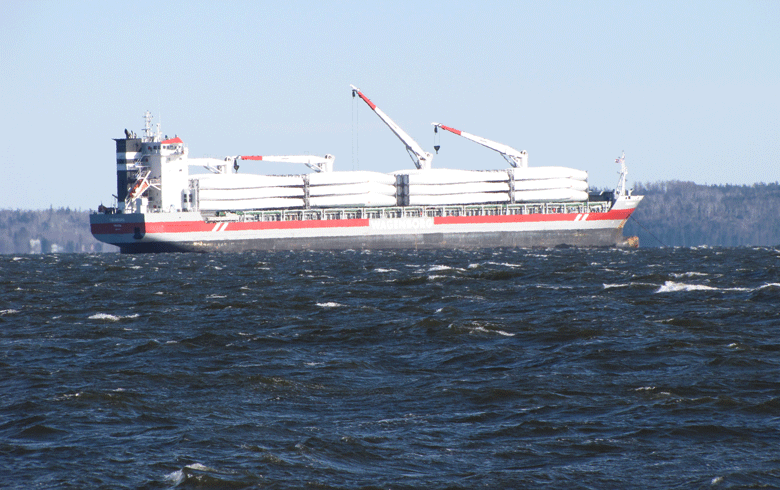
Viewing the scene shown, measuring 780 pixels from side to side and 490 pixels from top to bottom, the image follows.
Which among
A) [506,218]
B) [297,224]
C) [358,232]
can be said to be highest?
[506,218]

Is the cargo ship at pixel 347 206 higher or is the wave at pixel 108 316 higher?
the cargo ship at pixel 347 206

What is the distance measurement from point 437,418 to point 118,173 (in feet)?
320

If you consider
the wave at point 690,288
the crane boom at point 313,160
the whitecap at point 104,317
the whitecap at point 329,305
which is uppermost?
the crane boom at point 313,160

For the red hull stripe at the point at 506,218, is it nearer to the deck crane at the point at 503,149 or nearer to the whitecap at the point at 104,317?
the deck crane at the point at 503,149

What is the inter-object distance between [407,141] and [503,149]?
45.4ft

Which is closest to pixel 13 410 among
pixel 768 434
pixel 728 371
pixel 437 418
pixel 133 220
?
pixel 437 418

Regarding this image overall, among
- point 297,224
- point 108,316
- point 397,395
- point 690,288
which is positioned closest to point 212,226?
point 297,224

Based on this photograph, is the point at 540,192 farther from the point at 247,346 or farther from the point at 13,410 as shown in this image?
the point at 13,410

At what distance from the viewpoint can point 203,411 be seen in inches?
584

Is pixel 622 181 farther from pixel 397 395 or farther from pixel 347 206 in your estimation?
pixel 397 395

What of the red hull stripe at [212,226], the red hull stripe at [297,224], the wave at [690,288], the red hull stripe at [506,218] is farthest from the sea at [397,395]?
the red hull stripe at [506,218]

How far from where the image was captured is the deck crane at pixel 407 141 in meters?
123

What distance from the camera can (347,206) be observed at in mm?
113812

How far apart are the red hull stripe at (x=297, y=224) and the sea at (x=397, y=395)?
221 ft
